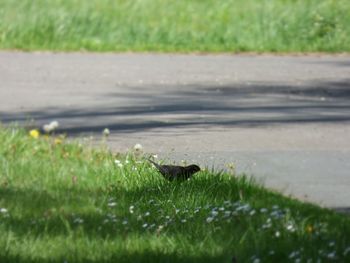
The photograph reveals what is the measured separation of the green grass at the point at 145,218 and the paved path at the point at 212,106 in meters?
0.83

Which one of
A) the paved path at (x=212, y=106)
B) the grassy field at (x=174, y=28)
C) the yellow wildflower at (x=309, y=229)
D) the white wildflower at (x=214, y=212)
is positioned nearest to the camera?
the yellow wildflower at (x=309, y=229)

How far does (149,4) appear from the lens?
24.0 metres

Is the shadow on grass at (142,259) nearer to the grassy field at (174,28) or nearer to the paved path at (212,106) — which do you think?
the paved path at (212,106)

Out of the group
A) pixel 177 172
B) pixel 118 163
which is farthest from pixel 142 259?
pixel 118 163

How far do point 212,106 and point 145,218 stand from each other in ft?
23.2

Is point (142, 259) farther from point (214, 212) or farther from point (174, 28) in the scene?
point (174, 28)

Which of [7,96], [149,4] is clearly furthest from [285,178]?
[149,4]

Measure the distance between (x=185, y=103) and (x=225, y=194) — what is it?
6.59m

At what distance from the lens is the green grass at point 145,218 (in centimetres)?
613

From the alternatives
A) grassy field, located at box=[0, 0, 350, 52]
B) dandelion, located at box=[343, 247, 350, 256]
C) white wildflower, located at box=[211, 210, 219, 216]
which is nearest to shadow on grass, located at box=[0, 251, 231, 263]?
dandelion, located at box=[343, 247, 350, 256]

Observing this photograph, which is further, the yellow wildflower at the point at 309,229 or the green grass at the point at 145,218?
the yellow wildflower at the point at 309,229

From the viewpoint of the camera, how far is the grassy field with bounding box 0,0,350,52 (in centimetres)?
2041

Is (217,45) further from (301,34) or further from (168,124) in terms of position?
(168,124)

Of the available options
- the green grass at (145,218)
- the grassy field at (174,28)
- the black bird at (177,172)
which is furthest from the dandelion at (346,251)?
the grassy field at (174,28)
